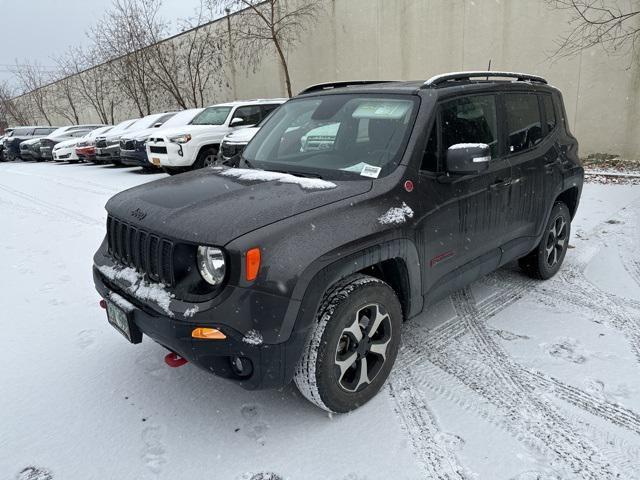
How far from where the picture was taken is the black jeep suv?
7.05 feet

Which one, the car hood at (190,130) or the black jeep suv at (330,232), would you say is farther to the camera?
the car hood at (190,130)

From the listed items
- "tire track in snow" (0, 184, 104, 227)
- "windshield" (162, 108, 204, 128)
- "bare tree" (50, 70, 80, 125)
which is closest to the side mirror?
"tire track in snow" (0, 184, 104, 227)

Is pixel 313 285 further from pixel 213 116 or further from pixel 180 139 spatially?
pixel 213 116

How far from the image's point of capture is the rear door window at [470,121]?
3.04m

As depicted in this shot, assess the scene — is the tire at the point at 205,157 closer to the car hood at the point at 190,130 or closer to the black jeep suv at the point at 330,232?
the car hood at the point at 190,130

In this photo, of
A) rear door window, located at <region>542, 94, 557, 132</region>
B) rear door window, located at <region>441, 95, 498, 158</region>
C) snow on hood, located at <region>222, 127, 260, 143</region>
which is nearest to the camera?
Result: rear door window, located at <region>441, 95, 498, 158</region>

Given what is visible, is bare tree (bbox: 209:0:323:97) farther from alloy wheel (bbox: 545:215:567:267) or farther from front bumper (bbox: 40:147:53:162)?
alloy wheel (bbox: 545:215:567:267)

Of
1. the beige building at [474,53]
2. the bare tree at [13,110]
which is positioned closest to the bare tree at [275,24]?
the beige building at [474,53]

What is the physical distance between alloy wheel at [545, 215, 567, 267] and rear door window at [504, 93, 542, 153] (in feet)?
3.05

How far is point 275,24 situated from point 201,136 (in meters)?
8.78

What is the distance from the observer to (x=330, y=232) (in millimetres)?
2301

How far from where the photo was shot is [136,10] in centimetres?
2292

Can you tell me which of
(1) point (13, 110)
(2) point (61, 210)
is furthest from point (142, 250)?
(1) point (13, 110)

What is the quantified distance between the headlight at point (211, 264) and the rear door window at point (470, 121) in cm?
165
